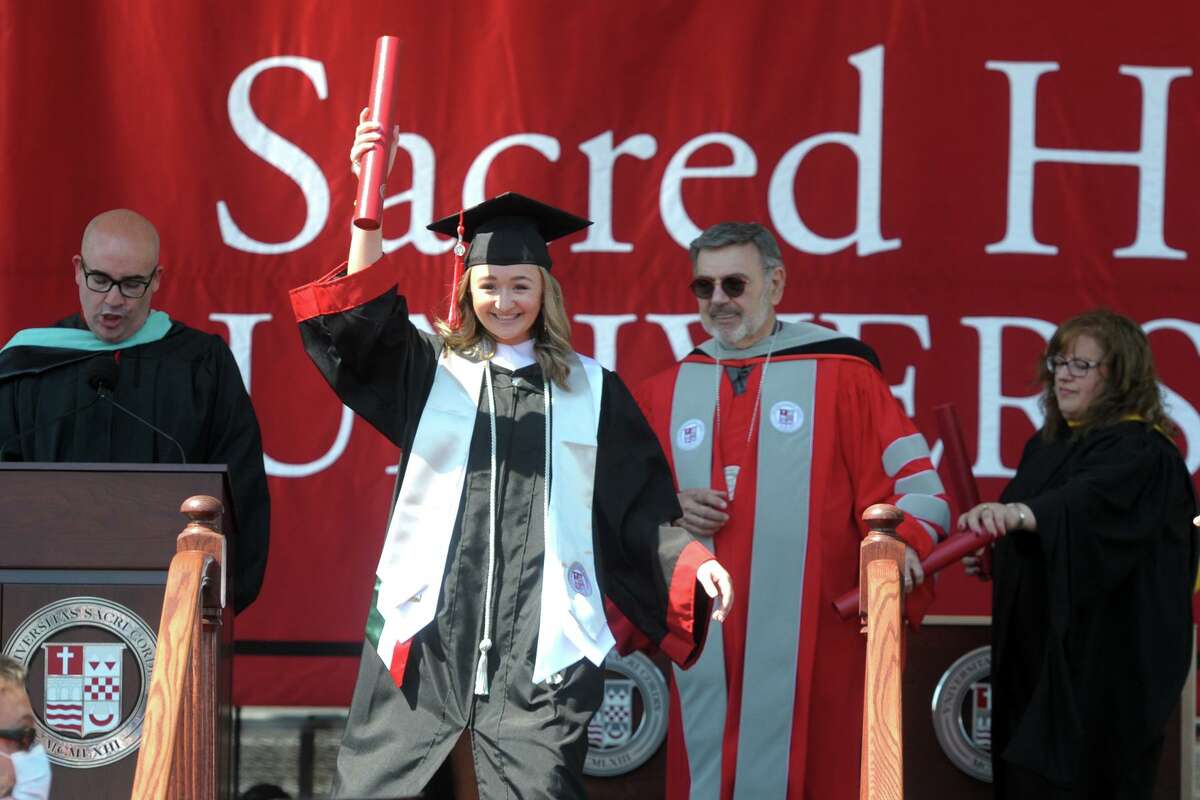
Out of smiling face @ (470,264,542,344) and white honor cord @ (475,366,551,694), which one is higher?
smiling face @ (470,264,542,344)

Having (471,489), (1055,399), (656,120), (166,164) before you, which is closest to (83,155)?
(166,164)

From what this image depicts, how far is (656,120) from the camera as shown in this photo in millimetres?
6742

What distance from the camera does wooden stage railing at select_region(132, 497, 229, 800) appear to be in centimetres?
382

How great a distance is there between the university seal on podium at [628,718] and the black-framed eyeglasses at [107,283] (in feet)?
5.93

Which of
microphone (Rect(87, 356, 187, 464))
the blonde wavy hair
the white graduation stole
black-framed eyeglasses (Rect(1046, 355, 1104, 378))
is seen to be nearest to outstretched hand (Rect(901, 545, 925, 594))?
black-framed eyeglasses (Rect(1046, 355, 1104, 378))

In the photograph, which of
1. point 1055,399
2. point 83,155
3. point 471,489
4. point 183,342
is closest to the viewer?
point 471,489

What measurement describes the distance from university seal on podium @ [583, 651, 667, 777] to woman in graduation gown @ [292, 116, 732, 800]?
129 centimetres

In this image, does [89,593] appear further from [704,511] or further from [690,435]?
[690,435]

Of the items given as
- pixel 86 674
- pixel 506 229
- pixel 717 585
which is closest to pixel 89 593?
pixel 86 674

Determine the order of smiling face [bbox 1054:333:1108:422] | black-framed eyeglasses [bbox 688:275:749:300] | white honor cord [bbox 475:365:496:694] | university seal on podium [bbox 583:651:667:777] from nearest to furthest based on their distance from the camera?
white honor cord [bbox 475:365:496:694], black-framed eyeglasses [bbox 688:275:749:300], smiling face [bbox 1054:333:1108:422], university seal on podium [bbox 583:651:667:777]

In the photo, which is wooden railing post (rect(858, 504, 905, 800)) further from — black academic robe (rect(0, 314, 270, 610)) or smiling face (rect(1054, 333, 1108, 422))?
black academic robe (rect(0, 314, 270, 610))

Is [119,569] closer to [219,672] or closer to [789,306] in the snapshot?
[219,672]

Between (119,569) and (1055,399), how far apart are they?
9.60 ft

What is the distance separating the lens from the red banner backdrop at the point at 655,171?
6.67 metres
